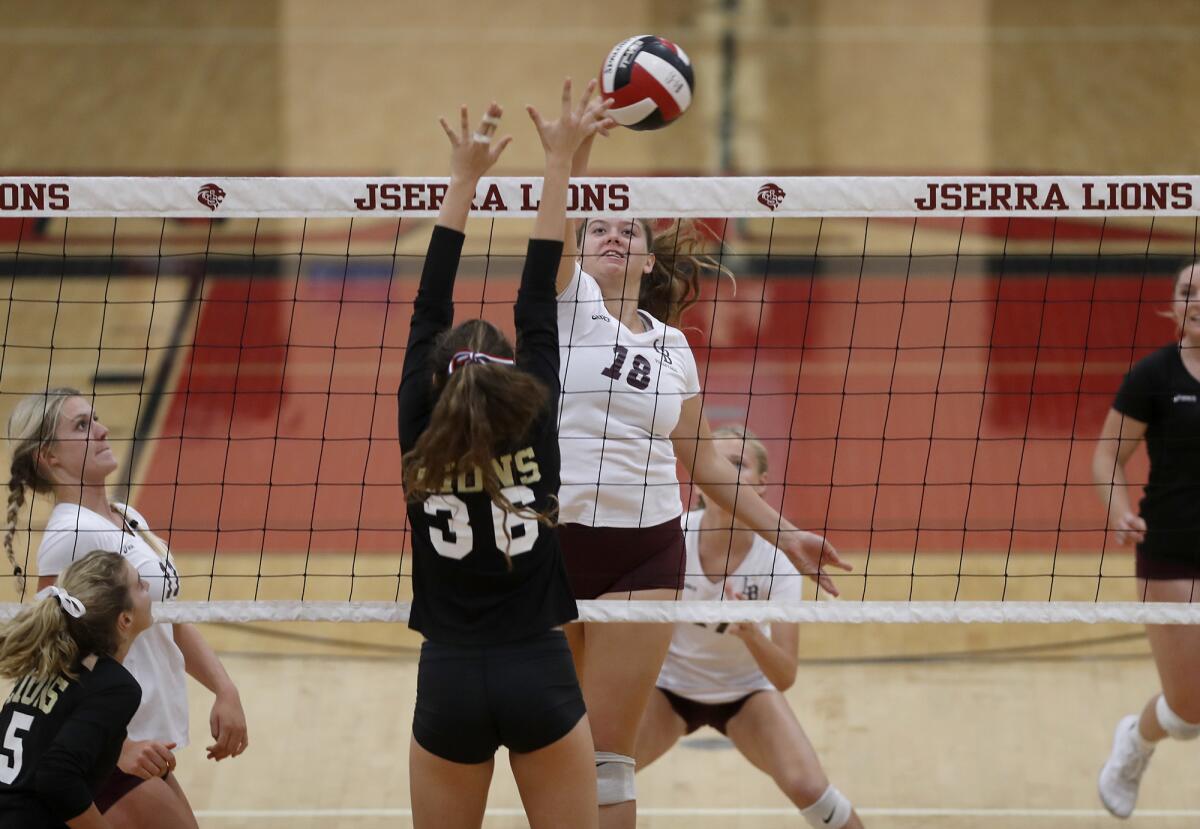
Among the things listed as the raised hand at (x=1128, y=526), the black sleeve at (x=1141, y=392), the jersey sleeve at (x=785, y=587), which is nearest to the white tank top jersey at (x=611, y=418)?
the jersey sleeve at (x=785, y=587)

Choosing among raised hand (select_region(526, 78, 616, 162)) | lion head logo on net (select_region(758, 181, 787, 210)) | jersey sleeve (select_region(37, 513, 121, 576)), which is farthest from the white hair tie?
lion head logo on net (select_region(758, 181, 787, 210))

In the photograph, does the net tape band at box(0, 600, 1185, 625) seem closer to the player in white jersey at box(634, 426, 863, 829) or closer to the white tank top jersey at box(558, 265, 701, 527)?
the white tank top jersey at box(558, 265, 701, 527)

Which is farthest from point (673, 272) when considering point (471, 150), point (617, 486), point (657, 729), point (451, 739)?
point (451, 739)

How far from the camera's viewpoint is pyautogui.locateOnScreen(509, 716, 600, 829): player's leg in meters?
2.97

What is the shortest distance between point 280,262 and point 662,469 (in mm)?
9017

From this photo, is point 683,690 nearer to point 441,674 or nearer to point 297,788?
point 297,788

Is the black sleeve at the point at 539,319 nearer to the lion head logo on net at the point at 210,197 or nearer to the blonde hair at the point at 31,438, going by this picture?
the lion head logo on net at the point at 210,197

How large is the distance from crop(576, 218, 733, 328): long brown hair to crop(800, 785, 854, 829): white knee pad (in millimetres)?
1628

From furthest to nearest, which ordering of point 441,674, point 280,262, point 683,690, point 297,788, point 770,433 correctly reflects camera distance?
point 280,262 < point 770,433 < point 297,788 < point 683,690 < point 441,674

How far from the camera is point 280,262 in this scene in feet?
40.1

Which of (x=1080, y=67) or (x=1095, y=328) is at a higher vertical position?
(x=1080, y=67)

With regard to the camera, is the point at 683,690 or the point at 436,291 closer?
the point at 436,291

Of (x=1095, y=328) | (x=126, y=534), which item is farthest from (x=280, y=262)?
(x=126, y=534)

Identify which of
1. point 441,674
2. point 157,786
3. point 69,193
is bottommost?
point 157,786
